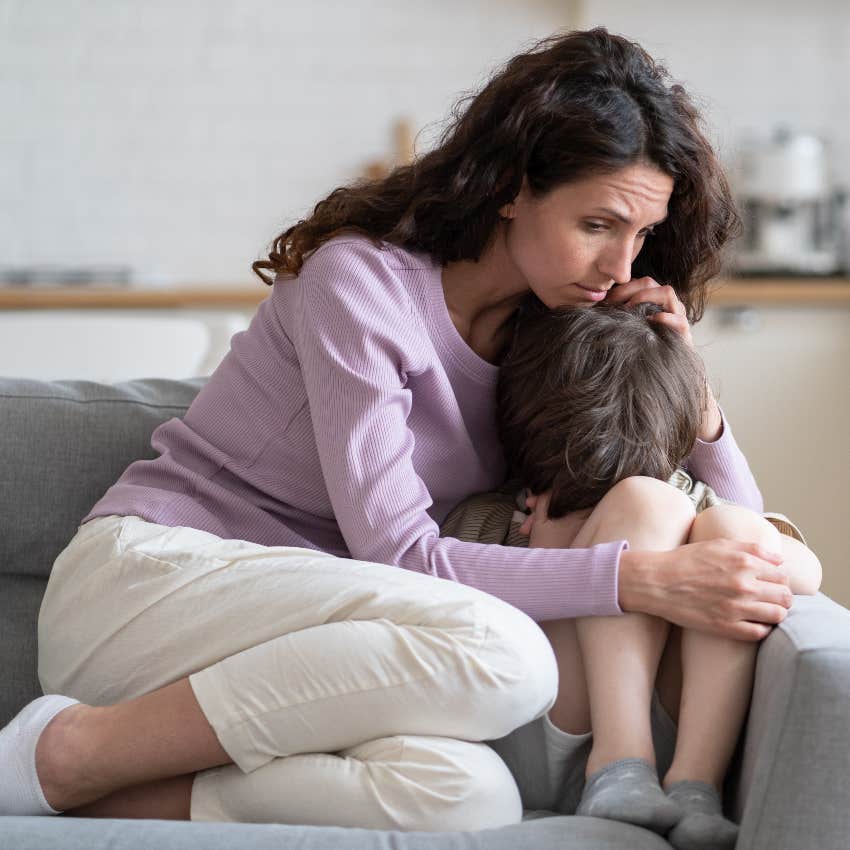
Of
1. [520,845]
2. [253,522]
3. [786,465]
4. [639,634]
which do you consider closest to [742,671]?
[639,634]

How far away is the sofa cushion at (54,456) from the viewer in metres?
1.69

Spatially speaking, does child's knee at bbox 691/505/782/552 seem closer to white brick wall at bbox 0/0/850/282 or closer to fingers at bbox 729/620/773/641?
fingers at bbox 729/620/773/641

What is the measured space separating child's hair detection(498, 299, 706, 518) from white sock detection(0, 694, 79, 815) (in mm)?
660

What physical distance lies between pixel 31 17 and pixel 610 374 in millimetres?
3365

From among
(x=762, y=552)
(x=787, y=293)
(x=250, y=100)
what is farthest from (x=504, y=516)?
(x=250, y=100)

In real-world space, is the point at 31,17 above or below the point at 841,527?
above

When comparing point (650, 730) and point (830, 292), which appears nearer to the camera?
point (650, 730)

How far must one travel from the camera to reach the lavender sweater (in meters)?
1.42

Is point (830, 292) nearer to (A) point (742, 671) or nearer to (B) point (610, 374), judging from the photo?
(B) point (610, 374)

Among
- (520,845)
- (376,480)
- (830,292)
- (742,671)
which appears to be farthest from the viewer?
(830,292)

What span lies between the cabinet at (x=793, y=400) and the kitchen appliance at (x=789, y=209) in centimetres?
20

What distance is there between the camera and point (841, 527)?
3662mm

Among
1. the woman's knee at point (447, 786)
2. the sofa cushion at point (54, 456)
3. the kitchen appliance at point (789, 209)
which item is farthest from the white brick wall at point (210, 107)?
the woman's knee at point (447, 786)

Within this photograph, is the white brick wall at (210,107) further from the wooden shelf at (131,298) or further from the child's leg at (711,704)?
the child's leg at (711,704)
